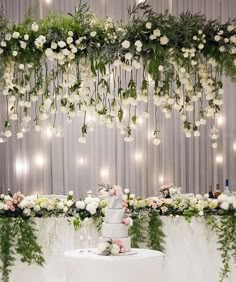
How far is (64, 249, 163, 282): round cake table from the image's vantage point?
421 centimetres

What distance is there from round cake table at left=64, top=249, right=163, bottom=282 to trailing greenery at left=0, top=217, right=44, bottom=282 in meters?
0.88

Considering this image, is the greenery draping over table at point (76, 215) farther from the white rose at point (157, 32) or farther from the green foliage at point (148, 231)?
the white rose at point (157, 32)

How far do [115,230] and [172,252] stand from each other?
0.83 m

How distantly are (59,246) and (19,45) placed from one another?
1585 mm

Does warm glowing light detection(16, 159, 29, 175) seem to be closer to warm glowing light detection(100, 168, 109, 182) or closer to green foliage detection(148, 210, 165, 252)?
warm glowing light detection(100, 168, 109, 182)

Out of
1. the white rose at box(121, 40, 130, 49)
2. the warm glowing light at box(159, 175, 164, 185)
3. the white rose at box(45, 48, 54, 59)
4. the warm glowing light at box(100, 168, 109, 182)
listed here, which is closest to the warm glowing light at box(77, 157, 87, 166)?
the warm glowing light at box(100, 168, 109, 182)

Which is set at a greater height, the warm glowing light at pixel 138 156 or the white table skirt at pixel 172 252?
the warm glowing light at pixel 138 156

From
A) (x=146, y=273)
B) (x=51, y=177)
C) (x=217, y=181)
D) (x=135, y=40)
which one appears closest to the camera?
(x=146, y=273)

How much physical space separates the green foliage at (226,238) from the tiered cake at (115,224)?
0.84 meters

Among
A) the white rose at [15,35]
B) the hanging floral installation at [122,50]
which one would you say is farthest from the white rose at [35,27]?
the white rose at [15,35]

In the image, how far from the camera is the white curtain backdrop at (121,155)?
7.23m

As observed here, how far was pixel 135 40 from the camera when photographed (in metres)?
5.04

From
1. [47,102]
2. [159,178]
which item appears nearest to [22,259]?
[47,102]

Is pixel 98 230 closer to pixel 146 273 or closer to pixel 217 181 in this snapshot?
pixel 146 273
